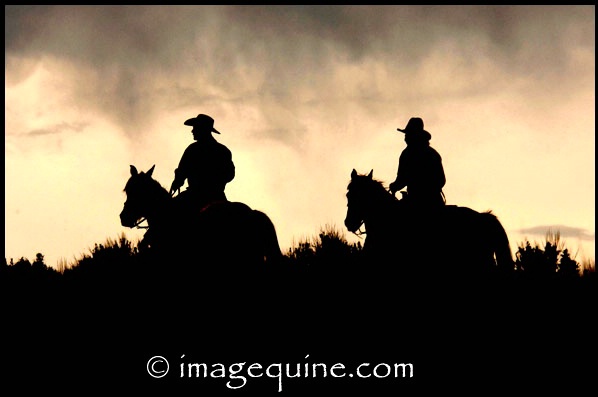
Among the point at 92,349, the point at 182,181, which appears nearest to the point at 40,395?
the point at 92,349

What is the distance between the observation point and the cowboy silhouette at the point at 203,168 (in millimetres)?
10375

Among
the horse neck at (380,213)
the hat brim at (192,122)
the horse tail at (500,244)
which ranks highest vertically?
the hat brim at (192,122)

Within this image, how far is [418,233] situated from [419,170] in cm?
106

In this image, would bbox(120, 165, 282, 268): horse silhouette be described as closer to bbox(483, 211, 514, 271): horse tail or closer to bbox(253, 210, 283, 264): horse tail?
bbox(253, 210, 283, 264): horse tail

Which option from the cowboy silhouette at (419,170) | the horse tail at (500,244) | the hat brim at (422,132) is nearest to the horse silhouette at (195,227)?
the cowboy silhouette at (419,170)

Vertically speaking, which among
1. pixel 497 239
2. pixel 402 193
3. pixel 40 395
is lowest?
pixel 40 395

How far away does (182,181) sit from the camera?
35.2ft

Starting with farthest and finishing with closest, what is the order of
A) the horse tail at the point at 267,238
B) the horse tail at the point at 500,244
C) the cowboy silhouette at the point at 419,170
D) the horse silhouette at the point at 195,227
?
the cowboy silhouette at the point at 419,170 → the horse tail at the point at 500,244 → the horse tail at the point at 267,238 → the horse silhouette at the point at 195,227

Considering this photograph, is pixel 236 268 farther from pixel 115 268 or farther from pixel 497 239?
pixel 115 268

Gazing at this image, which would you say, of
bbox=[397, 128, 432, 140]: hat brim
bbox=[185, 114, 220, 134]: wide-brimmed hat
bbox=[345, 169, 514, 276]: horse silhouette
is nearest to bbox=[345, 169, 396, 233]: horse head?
bbox=[345, 169, 514, 276]: horse silhouette

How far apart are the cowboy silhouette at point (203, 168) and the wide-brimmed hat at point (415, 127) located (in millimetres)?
2960

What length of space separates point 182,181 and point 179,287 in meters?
2.06

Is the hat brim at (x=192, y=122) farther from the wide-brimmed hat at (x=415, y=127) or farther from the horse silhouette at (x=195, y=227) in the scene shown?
the wide-brimmed hat at (x=415, y=127)

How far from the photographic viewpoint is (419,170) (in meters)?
10.2
